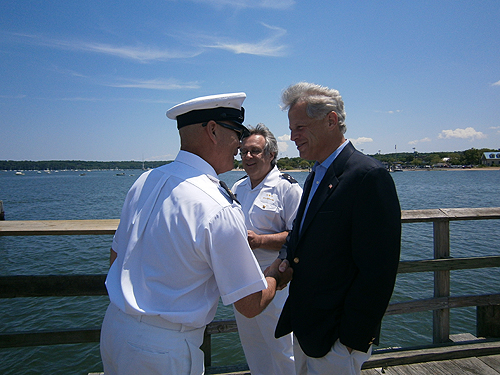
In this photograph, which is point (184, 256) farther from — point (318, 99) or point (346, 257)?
point (318, 99)

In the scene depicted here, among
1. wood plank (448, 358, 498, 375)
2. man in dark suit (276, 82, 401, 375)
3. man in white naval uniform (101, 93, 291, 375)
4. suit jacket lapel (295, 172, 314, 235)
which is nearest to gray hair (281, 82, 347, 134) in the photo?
man in dark suit (276, 82, 401, 375)

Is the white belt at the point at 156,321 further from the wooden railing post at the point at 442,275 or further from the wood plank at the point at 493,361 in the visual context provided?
the wood plank at the point at 493,361

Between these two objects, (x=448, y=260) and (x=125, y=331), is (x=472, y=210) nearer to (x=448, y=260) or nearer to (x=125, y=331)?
(x=448, y=260)

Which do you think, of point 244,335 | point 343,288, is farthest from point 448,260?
point 244,335

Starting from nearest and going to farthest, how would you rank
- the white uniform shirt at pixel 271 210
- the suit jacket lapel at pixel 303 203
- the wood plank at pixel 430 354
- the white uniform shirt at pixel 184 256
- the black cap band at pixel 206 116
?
1. the white uniform shirt at pixel 184 256
2. the black cap band at pixel 206 116
3. the suit jacket lapel at pixel 303 203
4. the wood plank at pixel 430 354
5. the white uniform shirt at pixel 271 210

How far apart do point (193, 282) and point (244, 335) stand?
66.4 inches

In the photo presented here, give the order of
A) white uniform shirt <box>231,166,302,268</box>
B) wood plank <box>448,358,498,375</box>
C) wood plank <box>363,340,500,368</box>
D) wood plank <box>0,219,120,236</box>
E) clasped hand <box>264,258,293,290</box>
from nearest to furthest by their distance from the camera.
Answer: clasped hand <box>264,258,293,290</box>
wood plank <box>0,219,120,236</box>
wood plank <box>448,358,498,375</box>
wood plank <box>363,340,500,368</box>
white uniform shirt <box>231,166,302,268</box>

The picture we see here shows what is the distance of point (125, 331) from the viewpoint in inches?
53.6

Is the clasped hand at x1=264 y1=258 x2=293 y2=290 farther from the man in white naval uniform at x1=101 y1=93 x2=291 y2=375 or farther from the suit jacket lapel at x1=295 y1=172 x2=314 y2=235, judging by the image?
the man in white naval uniform at x1=101 y1=93 x2=291 y2=375

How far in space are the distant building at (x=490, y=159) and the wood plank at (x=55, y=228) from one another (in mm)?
167926

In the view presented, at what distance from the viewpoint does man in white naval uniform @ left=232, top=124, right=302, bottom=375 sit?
8.86ft

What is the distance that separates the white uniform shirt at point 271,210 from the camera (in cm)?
292

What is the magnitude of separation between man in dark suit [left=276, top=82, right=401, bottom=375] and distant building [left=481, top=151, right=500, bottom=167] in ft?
549

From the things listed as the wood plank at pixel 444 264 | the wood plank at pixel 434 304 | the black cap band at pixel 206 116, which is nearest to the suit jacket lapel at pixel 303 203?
the black cap band at pixel 206 116
